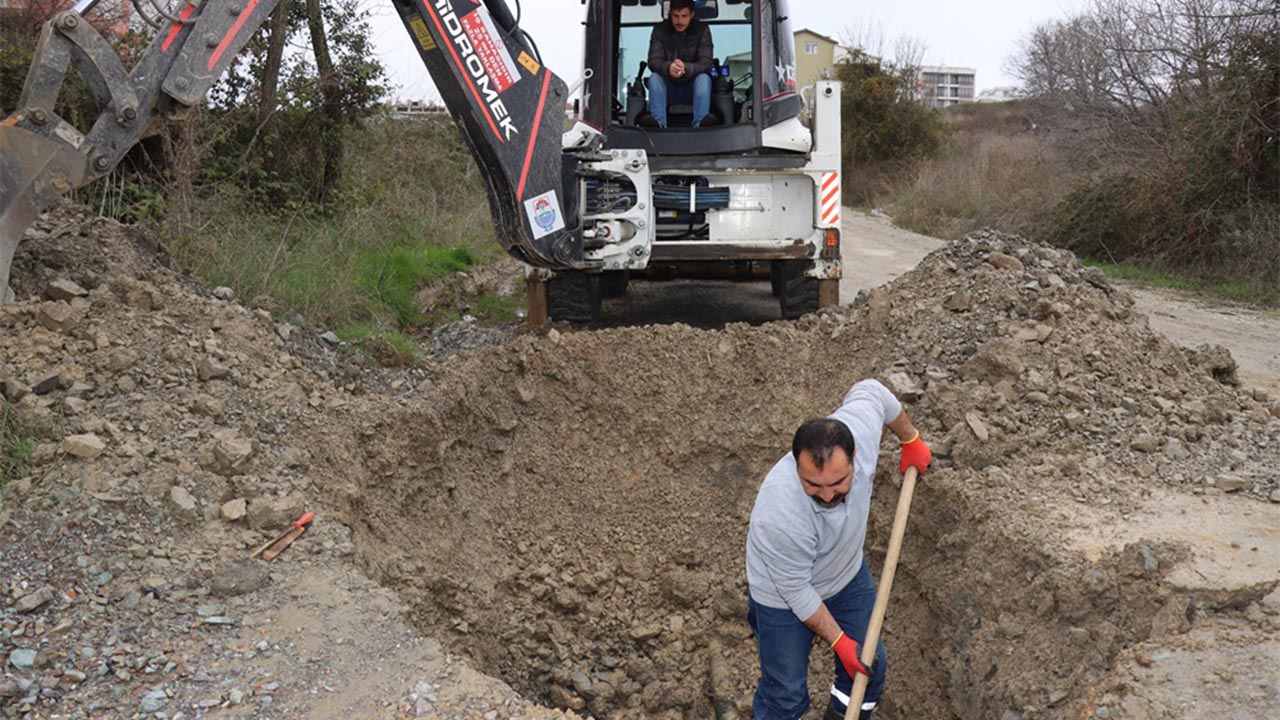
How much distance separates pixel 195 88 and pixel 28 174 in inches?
33.5

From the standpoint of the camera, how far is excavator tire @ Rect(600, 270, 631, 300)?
824 centimetres

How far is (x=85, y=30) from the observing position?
15.3 feet

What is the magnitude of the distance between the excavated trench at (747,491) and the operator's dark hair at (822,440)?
1.22 meters

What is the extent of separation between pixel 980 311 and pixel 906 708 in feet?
8.35

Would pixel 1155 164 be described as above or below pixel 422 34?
below

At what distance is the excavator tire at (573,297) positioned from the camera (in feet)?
24.7

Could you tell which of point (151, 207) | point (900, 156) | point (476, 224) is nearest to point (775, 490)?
point (151, 207)

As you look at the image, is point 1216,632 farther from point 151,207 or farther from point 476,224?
point 476,224

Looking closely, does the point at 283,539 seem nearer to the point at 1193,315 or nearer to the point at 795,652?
the point at 795,652

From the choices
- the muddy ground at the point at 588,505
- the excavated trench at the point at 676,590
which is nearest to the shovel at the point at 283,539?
the muddy ground at the point at 588,505

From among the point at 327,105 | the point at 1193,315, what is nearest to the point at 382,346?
the point at 327,105

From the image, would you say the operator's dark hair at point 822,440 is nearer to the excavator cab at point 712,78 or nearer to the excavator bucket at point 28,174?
the excavator bucket at point 28,174

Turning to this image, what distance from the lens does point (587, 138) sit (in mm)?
6746

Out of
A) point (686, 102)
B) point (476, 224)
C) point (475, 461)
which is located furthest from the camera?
point (476, 224)
